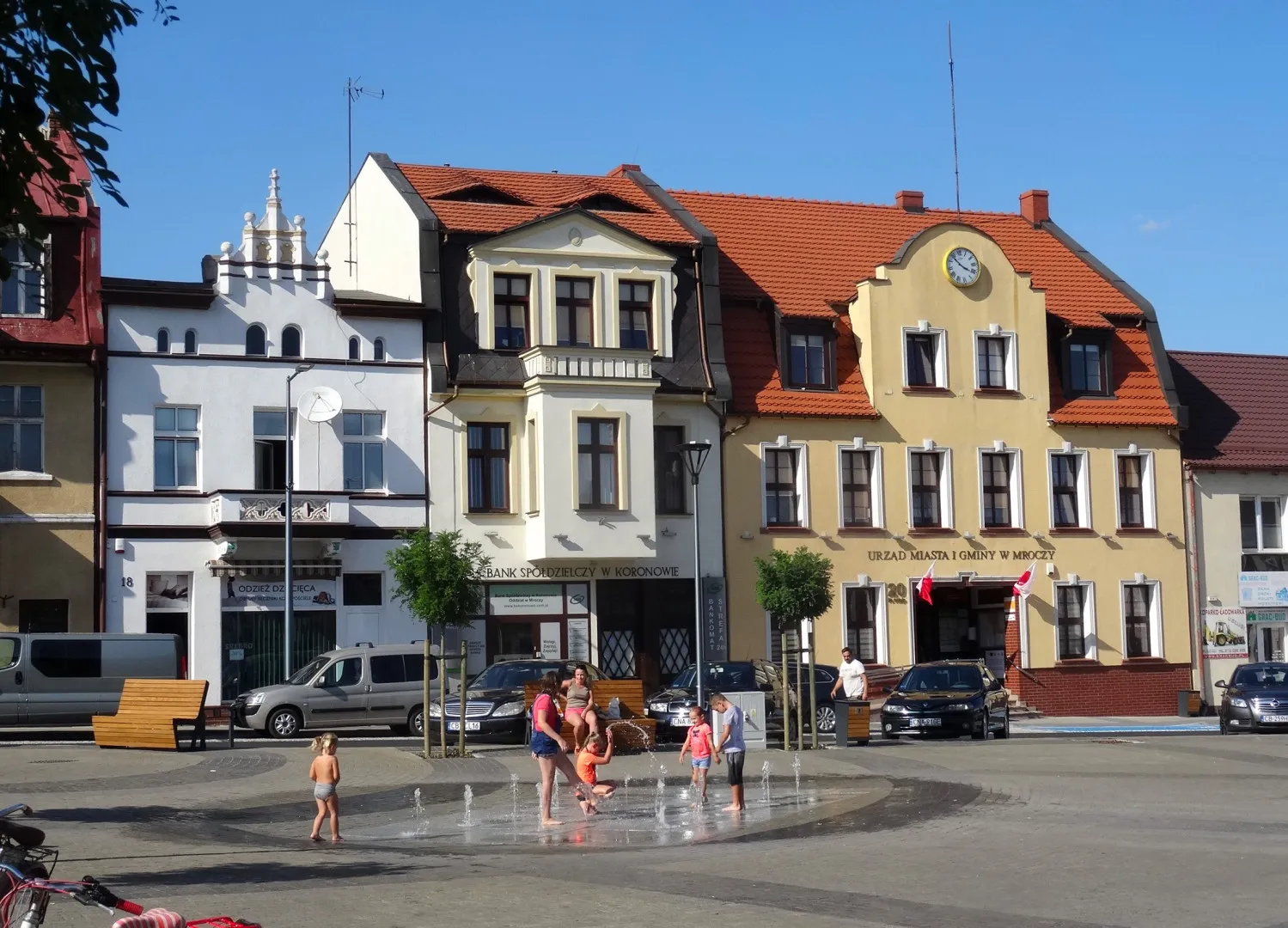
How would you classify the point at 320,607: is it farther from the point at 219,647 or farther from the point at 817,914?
the point at 817,914

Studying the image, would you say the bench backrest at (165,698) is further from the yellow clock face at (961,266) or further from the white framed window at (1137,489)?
the white framed window at (1137,489)

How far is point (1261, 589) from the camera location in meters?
46.4

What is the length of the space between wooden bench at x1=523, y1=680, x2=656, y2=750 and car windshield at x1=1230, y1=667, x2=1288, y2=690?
12884 millimetres

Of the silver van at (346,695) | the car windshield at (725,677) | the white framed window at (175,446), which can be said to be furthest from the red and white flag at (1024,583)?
the white framed window at (175,446)

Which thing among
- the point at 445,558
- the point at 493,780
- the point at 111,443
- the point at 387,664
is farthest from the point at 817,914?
the point at 111,443

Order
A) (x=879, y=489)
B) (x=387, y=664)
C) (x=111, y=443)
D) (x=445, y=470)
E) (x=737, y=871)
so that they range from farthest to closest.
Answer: (x=879, y=489) < (x=445, y=470) < (x=111, y=443) < (x=387, y=664) < (x=737, y=871)

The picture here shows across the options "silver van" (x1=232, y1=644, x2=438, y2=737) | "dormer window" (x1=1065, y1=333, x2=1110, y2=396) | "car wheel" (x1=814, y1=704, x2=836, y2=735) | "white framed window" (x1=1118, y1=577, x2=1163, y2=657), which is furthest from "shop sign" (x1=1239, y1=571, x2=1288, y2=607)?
"silver van" (x1=232, y1=644, x2=438, y2=737)

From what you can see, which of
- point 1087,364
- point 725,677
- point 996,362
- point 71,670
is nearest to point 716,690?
point 725,677

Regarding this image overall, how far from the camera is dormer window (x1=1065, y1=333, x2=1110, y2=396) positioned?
152 ft

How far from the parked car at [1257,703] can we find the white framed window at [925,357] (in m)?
11.9

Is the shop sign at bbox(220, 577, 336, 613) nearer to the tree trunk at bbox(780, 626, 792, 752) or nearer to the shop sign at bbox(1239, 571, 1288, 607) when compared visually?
the tree trunk at bbox(780, 626, 792, 752)

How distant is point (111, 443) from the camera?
120 ft

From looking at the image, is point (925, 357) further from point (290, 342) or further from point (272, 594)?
point (272, 594)

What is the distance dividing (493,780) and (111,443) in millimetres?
16009
